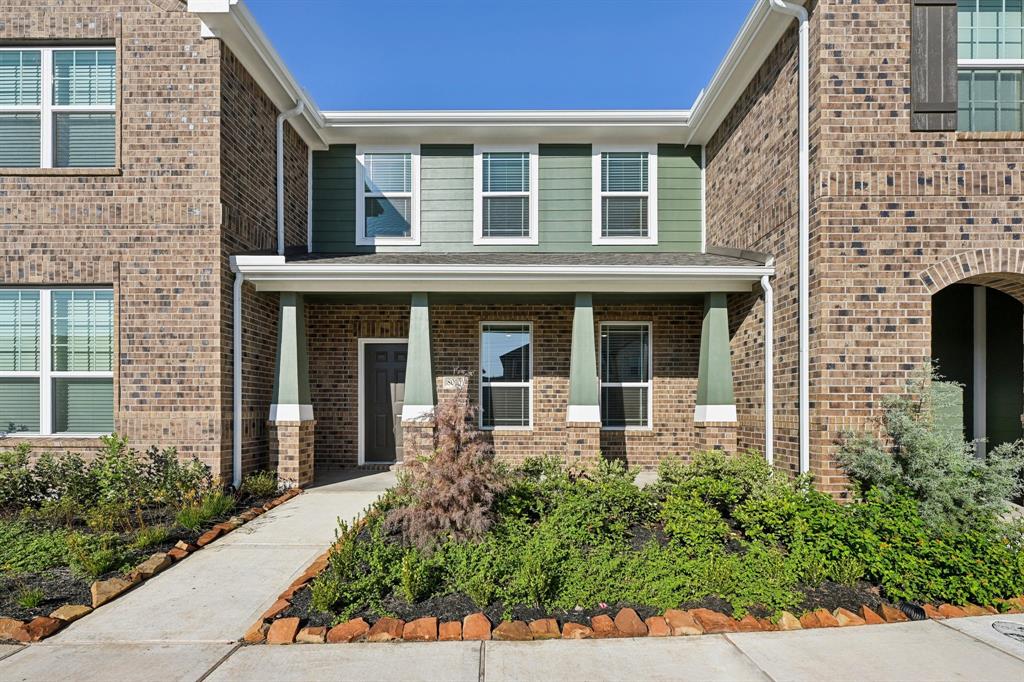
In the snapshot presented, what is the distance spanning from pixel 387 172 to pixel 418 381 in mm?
3925

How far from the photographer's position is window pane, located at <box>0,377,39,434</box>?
713 centimetres

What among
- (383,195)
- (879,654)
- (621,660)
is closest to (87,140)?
(383,195)

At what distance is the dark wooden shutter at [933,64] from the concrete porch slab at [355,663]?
6.66 m

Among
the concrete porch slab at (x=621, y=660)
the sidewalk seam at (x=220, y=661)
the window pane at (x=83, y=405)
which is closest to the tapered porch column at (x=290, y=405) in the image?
the window pane at (x=83, y=405)

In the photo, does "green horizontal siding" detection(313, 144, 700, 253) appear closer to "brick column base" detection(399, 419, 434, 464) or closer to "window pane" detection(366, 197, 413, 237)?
"window pane" detection(366, 197, 413, 237)

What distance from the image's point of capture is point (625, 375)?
961 centimetres

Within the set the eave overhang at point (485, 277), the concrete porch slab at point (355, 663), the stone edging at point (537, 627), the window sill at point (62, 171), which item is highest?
the window sill at point (62, 171)

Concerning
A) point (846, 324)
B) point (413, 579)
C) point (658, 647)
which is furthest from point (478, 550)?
point (846, 324)

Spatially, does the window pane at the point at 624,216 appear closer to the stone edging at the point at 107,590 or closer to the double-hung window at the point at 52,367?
the stone edging at the point at 107,590

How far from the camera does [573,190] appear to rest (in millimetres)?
9617

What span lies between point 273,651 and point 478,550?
1664 millimetres

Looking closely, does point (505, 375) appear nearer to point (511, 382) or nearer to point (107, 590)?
point (511, 382)

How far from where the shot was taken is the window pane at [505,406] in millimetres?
9570

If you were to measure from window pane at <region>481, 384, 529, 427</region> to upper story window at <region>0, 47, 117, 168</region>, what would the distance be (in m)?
6.10
